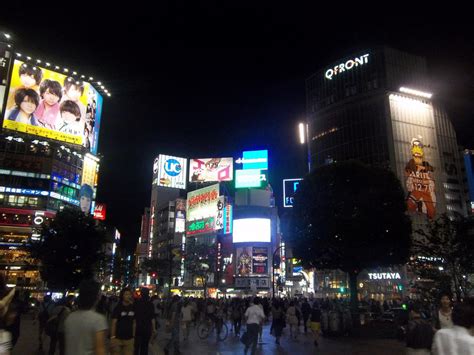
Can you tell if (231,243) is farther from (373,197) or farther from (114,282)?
(373,197)

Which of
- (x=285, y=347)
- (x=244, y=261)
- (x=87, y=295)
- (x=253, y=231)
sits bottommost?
(x=285, y=347)

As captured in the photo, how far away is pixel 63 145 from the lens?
74.9 meters

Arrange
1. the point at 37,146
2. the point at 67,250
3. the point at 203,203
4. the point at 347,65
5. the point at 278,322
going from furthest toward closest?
the point at 347,65 < the point at 203,203 < the point at 37,146 < the point at 67,250 < the point at 278,322

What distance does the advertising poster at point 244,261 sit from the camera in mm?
76887

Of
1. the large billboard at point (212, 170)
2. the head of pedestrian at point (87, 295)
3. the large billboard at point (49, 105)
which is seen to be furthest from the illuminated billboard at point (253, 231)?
the head of pedestrian at point (87, 295)

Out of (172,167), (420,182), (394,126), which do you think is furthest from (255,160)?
(172,167)

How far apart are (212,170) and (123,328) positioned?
80384mm

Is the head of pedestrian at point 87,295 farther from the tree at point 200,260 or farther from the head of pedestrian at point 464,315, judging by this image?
the tree at point 200,260

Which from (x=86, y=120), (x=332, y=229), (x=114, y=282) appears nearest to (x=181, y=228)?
(x=114, y=282)

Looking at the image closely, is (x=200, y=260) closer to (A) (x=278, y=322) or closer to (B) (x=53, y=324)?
(A) (x=278, y=322)

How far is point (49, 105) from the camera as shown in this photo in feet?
220

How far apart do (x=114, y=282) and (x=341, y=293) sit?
63.3m

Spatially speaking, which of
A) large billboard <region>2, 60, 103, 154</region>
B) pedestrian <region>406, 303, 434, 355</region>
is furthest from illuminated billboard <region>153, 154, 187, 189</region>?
pedestrian <region>406, 303, 434, 355</region>

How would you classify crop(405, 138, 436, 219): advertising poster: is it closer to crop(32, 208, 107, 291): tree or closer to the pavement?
crop(32, 208, 107, 291): tree
